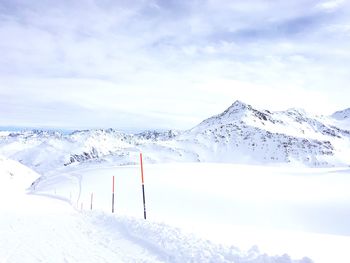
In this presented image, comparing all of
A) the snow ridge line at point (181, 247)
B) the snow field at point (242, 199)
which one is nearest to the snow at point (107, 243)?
the snow ridge line at point (181, 247)

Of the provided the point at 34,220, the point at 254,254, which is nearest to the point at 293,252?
the point at 254,254

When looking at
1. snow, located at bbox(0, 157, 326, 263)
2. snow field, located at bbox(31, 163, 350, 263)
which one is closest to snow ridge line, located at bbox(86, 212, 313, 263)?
snow, located at bbox(0, 157, 326, 263)

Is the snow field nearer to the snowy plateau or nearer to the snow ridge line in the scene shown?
the snowy plateau

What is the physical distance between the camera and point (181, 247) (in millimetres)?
13609

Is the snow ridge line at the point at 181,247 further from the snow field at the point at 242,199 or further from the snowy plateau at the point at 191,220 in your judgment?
the snow field at the point at 242,199

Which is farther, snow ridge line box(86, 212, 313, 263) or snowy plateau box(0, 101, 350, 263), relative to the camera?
snowy plateau box(0, 101, 350, 263)

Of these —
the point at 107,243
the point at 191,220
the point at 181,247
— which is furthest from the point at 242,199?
the point at 181,247

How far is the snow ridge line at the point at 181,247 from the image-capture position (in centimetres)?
1155

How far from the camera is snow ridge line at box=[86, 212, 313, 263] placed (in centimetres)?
1155

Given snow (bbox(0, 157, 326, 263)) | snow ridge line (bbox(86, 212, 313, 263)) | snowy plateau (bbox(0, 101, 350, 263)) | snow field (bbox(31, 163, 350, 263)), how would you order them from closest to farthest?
snow ridge line (bbox(86, 212, 313, 263)) → snow (bbox(0, 157, 326, 263)) → snowy plateau (bbox(0, 101, 350, 263)) → snow field (bbox(31, 163, 350, 263))

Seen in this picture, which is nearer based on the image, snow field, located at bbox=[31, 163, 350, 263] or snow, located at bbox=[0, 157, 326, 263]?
snow, located at bbox=[0, 157, 326, 263]

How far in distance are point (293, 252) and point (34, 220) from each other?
16.0 m

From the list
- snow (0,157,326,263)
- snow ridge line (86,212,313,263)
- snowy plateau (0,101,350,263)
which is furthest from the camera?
snowy plateau (0,101,350,263)

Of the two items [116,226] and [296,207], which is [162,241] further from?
[296,207]
